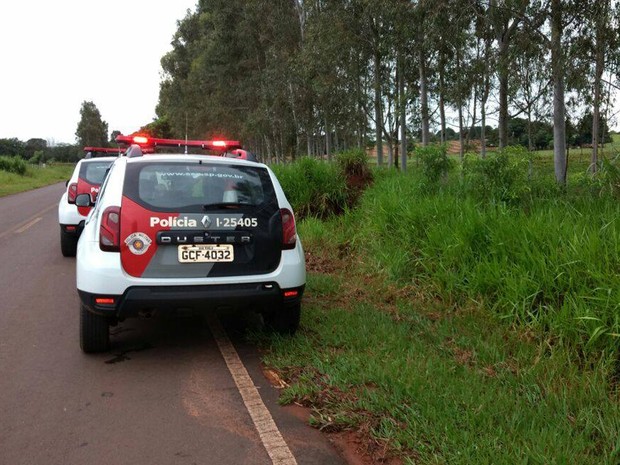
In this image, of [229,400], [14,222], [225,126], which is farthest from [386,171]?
[225,126]

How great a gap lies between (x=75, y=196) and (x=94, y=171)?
562 millimetres

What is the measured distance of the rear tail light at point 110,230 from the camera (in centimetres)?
388

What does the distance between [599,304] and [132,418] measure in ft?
10.5

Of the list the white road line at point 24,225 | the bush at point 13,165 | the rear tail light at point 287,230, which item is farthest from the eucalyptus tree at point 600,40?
the bush at point 13,165

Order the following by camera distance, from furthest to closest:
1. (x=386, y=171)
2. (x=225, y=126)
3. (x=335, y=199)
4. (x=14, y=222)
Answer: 1. (x=225, y=126)
2. (x=14, y=222)
3. (x=386, y=171)
4. (x=335, y=199)

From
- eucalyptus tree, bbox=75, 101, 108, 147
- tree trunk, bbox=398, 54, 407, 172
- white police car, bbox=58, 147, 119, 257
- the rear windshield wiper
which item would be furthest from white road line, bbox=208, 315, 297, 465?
eucalyptus tree, bbox=75, 101, 108, 147

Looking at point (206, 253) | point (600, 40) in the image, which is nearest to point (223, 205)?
point (206, 253)

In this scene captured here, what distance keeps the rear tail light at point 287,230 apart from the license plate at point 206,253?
18.5 inches

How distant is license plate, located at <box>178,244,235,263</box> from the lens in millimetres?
3908

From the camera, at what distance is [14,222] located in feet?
44.6

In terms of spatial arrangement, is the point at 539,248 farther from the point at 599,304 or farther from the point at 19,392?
the point at 19,392

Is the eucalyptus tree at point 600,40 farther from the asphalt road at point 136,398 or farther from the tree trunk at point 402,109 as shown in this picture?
the asphalt road at point 136,398

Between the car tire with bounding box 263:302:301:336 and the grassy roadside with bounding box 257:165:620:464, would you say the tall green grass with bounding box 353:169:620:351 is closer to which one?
the grassy roadside with bounding box 257:165:620:464

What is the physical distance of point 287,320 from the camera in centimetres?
447
